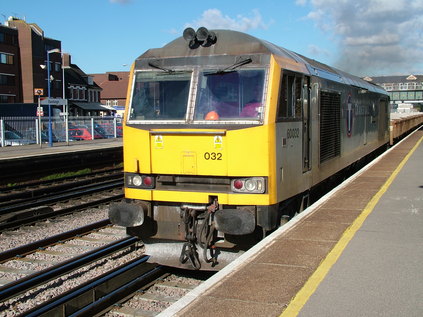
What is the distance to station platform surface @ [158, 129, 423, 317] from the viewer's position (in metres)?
4.07

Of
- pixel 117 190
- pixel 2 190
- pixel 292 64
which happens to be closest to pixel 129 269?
pixel 292 64

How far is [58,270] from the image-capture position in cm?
666

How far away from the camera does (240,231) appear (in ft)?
19.4

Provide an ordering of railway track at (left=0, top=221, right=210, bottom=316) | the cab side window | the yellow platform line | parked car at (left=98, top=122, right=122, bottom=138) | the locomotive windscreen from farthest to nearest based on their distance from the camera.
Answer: parked car at (left=98, top=122, right=122, bottom=138) < the locomotive windscreen < the cab side window < railway track at (left=0, top=221, right=210, bottom=316) < the yellow platform line

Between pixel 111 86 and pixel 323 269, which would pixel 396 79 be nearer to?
A: pixel 111 86

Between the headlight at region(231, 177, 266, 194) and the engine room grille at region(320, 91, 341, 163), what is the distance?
2894 millimetres

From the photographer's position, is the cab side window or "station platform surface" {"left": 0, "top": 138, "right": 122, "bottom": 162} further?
"station platform surface" {"left": 0, "top": 138, "right": 122, "bottom": 162}

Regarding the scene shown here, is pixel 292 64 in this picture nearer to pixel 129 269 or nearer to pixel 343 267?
pixel 343 267

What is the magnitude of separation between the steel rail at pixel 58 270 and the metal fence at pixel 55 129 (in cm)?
2048

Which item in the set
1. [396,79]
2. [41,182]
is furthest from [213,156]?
[396,79]

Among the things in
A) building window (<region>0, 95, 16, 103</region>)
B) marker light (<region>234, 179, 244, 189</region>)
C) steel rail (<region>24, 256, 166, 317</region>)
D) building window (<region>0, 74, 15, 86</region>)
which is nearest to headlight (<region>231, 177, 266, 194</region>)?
marker light (<region>234, 179, 244, 189</region>)

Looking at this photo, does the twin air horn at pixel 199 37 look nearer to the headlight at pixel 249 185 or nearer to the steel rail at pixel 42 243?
the headlight at pixel 249 185

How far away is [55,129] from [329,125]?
24320mm

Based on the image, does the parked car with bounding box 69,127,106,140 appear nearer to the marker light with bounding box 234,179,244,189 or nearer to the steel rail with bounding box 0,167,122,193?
the steel rail with bounding box 0,167,122,193
